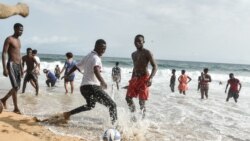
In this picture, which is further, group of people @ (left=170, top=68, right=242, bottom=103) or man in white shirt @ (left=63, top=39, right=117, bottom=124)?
group of people @ (left=170, top=68, right=242, bottom=103)

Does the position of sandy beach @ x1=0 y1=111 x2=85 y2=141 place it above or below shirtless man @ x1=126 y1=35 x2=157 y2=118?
below

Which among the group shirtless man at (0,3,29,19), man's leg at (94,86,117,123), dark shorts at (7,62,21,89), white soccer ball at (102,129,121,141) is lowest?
white soccer ball at (102,129,121,141)

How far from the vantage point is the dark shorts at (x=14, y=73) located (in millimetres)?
8211

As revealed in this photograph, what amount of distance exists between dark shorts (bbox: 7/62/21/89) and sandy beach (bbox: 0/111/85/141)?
2.48ft

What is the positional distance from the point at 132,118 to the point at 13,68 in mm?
2600

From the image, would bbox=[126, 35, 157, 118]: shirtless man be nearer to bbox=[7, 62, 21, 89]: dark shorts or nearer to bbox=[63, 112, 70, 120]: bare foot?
bbox=[63, 112, 70, 120]: bare foot

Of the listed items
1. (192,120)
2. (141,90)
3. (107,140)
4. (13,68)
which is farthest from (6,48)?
(192,120)

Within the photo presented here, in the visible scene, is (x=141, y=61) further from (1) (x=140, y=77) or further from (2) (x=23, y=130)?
(2) (x=23, y=130)

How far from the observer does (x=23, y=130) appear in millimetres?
6812

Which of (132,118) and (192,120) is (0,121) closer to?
(132,118)

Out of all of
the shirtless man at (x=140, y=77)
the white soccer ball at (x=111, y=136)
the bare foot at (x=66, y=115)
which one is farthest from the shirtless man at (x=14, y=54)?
the white soccer ball at (x=111, y=136)

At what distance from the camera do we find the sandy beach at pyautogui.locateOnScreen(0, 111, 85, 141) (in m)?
6.09

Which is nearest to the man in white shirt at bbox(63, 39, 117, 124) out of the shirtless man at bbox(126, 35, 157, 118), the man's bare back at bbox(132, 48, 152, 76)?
the shirtless man at bbox(126, 35, 157, 118)

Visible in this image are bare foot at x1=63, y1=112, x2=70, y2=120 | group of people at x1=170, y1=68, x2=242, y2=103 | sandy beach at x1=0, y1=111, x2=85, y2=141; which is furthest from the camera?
group of people at x1=170, y1=68, x2=242, y2=103
